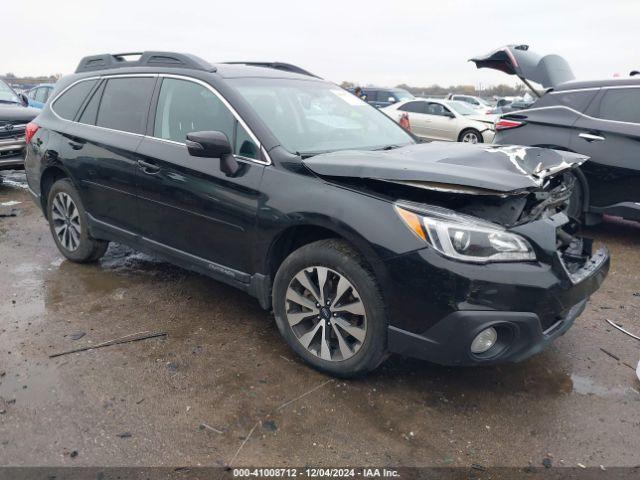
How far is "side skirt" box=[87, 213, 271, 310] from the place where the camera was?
3.34 m

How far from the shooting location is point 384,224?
271 centimetres

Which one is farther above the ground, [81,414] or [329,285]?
[329,285]

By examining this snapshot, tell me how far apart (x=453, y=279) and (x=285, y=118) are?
163 cm

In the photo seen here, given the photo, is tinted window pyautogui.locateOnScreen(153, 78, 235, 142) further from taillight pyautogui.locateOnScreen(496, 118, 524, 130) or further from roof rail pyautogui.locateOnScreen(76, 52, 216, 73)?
taillight pyautogui.locateOnScreen(496, 118, 524, 130)

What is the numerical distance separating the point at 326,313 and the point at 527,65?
457 centimetres

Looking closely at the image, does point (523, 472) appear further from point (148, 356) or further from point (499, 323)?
point (148, 356)

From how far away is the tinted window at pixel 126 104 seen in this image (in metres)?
4.02

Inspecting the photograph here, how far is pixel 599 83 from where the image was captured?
591 cm

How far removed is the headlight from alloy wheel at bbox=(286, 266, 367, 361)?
0.51 m

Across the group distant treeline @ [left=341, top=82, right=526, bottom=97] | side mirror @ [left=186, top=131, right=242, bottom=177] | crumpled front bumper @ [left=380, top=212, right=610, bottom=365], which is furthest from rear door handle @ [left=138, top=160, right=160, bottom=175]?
distant treeline @ [left=341, top=82, right=526, bottom=97]

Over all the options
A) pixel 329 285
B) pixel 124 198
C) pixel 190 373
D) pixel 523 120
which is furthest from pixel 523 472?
pixel 523 120

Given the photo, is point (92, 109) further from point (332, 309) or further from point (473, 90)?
point (473, 90)

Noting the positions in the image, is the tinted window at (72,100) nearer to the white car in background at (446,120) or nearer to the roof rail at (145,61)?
the roof rail at (145,61)

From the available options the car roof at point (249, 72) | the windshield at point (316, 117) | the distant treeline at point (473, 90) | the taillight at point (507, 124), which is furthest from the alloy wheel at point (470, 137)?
the distant treeline at point (473, 90)
